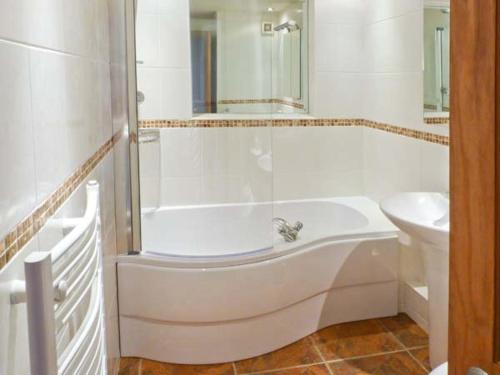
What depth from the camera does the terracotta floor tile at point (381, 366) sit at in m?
2.59

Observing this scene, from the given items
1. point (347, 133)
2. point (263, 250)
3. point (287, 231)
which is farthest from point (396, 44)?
point (263, 250)

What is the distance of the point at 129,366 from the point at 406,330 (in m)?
1.57

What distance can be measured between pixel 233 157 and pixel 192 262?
76 cm

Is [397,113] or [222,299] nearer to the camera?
[222,299]

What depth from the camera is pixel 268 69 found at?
307cm

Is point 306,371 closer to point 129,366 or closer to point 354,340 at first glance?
point 354,340

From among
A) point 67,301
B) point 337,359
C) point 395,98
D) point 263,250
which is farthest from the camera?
point 395,98

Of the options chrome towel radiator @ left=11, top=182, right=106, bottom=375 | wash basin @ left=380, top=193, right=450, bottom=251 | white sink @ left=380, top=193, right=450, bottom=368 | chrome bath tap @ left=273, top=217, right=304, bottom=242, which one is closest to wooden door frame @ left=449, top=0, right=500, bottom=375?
chrome towel radiator @ left=11, top=182, right=106, bottom=375

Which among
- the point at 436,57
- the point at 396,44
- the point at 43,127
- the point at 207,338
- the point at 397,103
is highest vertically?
the point at 396,44

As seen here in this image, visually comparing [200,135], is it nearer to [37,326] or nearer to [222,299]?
[222,299]

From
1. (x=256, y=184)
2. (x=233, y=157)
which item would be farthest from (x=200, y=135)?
(x=256, y=184)

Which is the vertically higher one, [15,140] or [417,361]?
[15,140]

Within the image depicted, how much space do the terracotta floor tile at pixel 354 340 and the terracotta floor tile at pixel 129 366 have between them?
98 cm

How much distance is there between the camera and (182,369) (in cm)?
267
